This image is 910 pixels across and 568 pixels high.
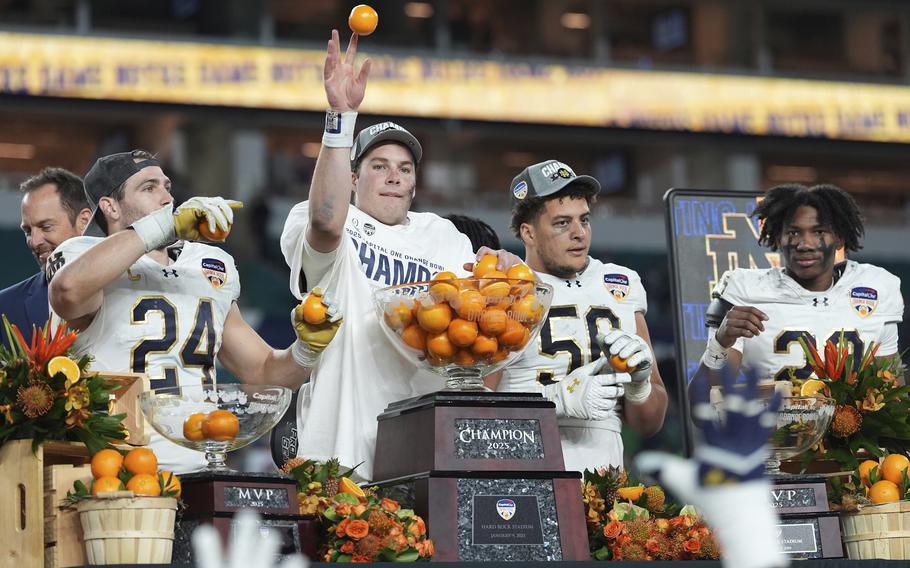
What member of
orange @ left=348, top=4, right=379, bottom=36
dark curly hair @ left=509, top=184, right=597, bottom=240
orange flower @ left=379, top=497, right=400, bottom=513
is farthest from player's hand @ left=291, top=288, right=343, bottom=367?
dark curly hair @ left=509, top=184, right=597, bottom=240

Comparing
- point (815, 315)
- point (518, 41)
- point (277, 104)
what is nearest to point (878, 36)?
point (518, 41)

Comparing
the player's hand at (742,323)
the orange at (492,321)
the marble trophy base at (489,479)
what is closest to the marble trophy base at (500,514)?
the marble trophy base at (489,479)

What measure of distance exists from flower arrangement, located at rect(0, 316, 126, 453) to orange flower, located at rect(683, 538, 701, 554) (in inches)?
53.7

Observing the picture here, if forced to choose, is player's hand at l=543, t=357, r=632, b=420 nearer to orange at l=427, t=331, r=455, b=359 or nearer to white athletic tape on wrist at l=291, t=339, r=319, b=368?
orange at l=427, t=331, r=455, b=359

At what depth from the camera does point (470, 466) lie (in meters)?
3.27

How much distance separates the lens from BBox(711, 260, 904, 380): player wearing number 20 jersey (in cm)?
468

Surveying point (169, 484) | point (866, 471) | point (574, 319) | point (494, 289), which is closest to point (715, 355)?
point (574, 319)

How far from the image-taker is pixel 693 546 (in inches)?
131

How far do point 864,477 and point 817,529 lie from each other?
0.74 feet

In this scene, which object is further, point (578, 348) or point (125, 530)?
point (578, 348)

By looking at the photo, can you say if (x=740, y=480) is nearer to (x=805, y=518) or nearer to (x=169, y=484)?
(x=169, y=484)

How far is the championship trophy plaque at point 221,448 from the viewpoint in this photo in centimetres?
311

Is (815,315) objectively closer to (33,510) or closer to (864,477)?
(864,477)

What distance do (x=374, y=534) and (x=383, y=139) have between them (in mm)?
1402
